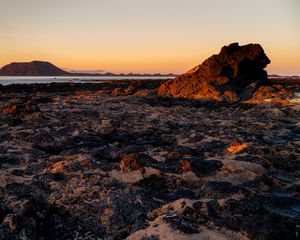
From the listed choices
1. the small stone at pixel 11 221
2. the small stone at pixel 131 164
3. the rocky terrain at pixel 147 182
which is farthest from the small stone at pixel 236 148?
the small stone at pixel 11 221

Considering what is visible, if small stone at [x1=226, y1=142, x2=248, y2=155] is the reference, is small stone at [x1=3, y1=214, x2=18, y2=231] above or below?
below

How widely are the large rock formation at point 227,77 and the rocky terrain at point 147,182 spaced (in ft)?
40.0

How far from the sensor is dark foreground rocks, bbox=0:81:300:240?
501 cm

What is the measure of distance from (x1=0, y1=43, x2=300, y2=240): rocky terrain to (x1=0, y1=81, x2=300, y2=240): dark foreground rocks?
2 centimetres

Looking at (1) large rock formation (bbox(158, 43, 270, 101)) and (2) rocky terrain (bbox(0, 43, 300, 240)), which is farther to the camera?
(1) large rock formation (bbox(158, 43, 270, 101))

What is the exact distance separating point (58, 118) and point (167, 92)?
50.0 feet

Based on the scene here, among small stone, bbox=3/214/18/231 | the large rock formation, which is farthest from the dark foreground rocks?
the large rock formation

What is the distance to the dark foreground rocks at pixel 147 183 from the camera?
16.4 feet

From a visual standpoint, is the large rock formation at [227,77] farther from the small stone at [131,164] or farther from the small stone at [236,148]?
the small stone at [131,164]

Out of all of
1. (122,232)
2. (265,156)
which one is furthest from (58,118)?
(122,232)

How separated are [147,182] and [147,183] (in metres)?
0.04

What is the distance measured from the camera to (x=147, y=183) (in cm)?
670

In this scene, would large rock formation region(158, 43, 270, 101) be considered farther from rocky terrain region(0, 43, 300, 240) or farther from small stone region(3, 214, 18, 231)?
small stone region(3, 214, 18, 231)

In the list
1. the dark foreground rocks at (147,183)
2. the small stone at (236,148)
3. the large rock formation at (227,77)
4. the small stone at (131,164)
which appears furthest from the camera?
the large rock formation at (227,77)
